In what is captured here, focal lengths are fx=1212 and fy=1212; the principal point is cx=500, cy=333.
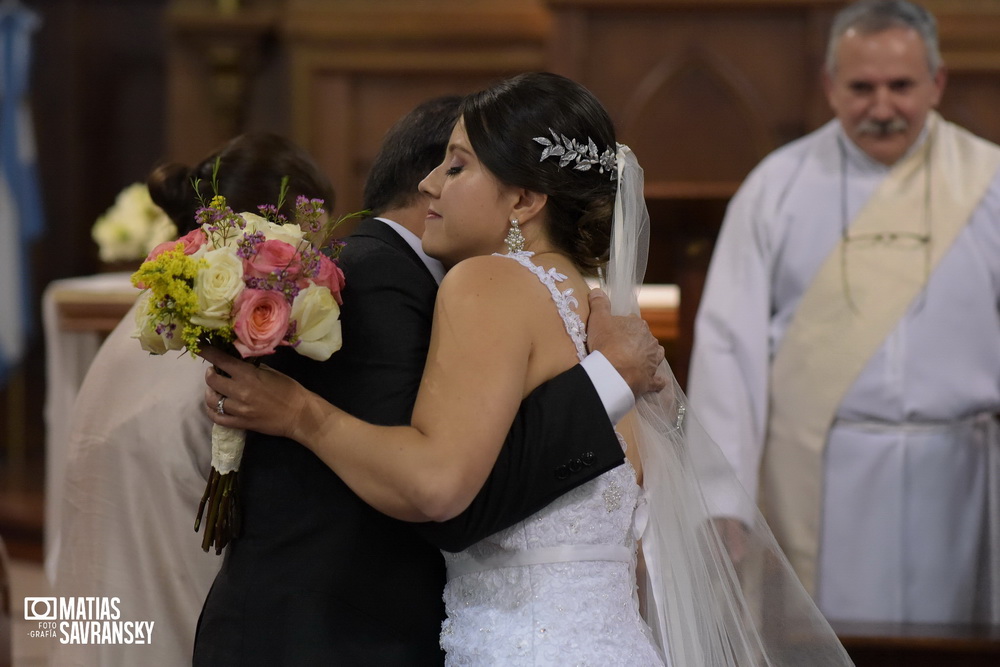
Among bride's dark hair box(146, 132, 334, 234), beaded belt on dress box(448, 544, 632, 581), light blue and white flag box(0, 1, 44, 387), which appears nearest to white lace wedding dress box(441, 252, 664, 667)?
beaded belt on dress box(448, 544, 632, 581)

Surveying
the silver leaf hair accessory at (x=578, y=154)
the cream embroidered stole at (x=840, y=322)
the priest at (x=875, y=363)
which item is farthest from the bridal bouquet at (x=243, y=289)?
the cream embroidered stole at (x=840, y=322)

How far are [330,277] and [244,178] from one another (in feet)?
2.34

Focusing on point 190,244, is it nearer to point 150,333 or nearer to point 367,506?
point 150,333

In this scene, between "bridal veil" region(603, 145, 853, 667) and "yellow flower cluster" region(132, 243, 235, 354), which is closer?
"yellow flower cluster" region(132, 243, 235, 354)

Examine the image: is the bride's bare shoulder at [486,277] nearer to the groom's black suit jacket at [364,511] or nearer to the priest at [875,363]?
the groom's black suit jacket at [364,511]

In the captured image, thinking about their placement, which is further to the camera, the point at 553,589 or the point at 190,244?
the point at 553,589

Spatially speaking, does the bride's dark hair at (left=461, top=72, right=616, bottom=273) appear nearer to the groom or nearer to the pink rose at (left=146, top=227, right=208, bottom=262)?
the groom

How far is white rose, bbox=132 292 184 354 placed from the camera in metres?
2.01

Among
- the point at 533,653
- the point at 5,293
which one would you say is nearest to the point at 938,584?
the point at 533,653

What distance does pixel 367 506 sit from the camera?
6.97ft

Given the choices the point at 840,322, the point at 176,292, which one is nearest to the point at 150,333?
the point at 176,292

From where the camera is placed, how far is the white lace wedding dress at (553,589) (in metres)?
2.12

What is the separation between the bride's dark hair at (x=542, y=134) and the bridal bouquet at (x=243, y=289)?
35 cm

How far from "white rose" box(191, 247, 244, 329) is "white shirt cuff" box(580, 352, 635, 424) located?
0.62 meters
